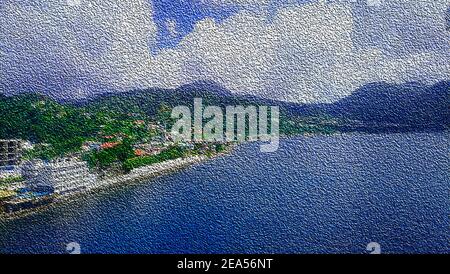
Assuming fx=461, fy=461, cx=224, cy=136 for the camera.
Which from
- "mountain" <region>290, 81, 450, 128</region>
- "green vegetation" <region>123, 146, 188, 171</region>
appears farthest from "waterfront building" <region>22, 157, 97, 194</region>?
"mountain" <region>290, 81, 450, 128</region>

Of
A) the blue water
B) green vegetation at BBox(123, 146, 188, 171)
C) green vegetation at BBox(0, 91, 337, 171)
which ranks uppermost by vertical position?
green vegetation at BBox(0, 91, 337, 171)

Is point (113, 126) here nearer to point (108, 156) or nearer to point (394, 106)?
point (108, 156)

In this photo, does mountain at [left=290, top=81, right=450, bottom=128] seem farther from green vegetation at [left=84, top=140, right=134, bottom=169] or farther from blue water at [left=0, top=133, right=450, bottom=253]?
green vegetation at [left=84, top=140, right=134, bottom=169]

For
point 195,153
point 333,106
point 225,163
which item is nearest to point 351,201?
point 333,106

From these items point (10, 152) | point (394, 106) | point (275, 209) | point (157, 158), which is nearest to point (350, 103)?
point (394, 106)
